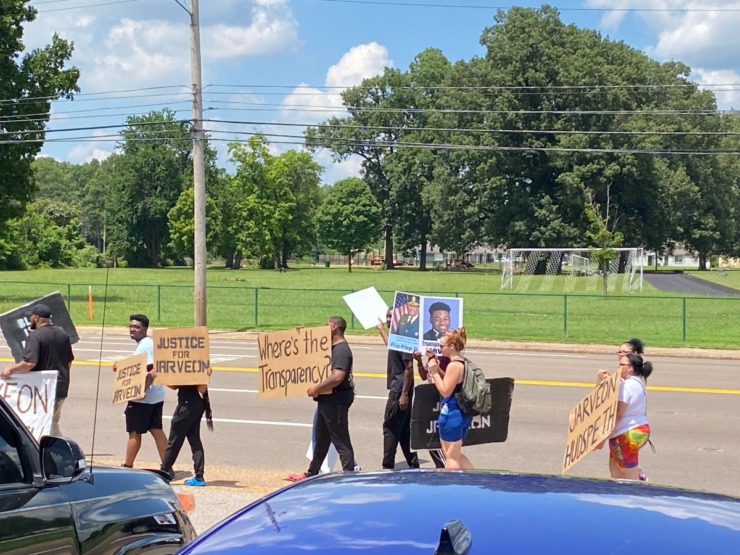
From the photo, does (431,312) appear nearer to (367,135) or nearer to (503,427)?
(503,427)

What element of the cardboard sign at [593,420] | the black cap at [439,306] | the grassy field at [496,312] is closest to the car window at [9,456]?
the cardboard sign at [593,420]

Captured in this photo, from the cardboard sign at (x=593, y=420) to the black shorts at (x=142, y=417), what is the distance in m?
4.42

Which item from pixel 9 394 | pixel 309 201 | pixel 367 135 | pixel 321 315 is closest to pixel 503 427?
pixel 9 394

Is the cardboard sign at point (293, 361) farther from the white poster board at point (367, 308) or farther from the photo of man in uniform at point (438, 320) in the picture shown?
the photo of man in uniform at point (438, 320)

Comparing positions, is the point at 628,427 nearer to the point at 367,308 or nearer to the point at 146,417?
the point at 367,308

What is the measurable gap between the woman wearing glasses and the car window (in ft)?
18.1

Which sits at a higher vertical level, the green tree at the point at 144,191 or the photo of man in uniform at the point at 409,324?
the green tree at the point at 144,191

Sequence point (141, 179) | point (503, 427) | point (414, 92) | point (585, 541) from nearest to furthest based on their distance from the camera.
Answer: point (585, 541), point (503, 427), point (414, 92), point (141, 179)

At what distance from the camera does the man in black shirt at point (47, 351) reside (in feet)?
31.6

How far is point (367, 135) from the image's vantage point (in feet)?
348

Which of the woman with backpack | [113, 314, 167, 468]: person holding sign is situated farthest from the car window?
[113, 314, 167, 468]: person holding sign

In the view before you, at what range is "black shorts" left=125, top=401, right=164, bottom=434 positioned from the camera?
31.7ft

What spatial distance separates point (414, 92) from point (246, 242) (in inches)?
1092

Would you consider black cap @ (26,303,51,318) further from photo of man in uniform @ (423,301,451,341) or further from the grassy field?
the grassy field
